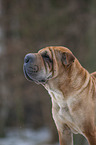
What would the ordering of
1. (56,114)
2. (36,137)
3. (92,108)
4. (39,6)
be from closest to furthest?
(92,108) → (56,114) → (39,6) → (36,137)

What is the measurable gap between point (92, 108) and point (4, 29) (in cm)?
1561

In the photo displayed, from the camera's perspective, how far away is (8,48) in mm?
16906

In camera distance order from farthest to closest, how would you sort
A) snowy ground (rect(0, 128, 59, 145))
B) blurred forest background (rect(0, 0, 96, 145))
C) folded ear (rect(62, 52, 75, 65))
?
snowy ground (rect(0, 128, 59, 145)) → blurred forest background (rect(0, 0, 96, 145)) → folded ear (rect(62, 52, 75, 65))

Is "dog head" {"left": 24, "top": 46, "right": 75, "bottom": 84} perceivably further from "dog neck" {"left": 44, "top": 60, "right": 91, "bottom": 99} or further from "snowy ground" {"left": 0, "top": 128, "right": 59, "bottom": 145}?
"snowy ground" {"left": 0, "top": 128, "right": 59, "bottom": 145}

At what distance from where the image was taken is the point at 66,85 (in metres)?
2.90

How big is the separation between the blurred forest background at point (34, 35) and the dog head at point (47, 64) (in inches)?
371

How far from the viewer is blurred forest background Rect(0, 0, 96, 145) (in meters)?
14.1

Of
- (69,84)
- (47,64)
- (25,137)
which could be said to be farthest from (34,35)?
(47,64)

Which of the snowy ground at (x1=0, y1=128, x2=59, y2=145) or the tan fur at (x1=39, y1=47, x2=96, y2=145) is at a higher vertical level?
the tan fur at (x1=39, y1=47, x2=96, y2=145)

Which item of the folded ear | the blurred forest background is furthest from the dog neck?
the blurred forest background

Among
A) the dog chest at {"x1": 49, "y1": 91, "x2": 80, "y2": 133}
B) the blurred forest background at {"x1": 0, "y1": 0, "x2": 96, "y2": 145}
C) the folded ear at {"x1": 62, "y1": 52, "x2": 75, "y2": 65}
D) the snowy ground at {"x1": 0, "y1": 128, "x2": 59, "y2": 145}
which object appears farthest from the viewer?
the snowy ground at {"x1": 0, "y1": 128, "x2": 59, "y2": 145}

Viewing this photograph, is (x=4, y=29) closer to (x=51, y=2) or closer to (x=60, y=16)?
(x=51, y=2)

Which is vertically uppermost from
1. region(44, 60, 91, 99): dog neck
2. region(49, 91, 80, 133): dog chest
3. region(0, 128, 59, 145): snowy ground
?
region(44, 60, 91, 99): dog neck

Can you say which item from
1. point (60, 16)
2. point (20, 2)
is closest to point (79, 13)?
point (60, 16)
